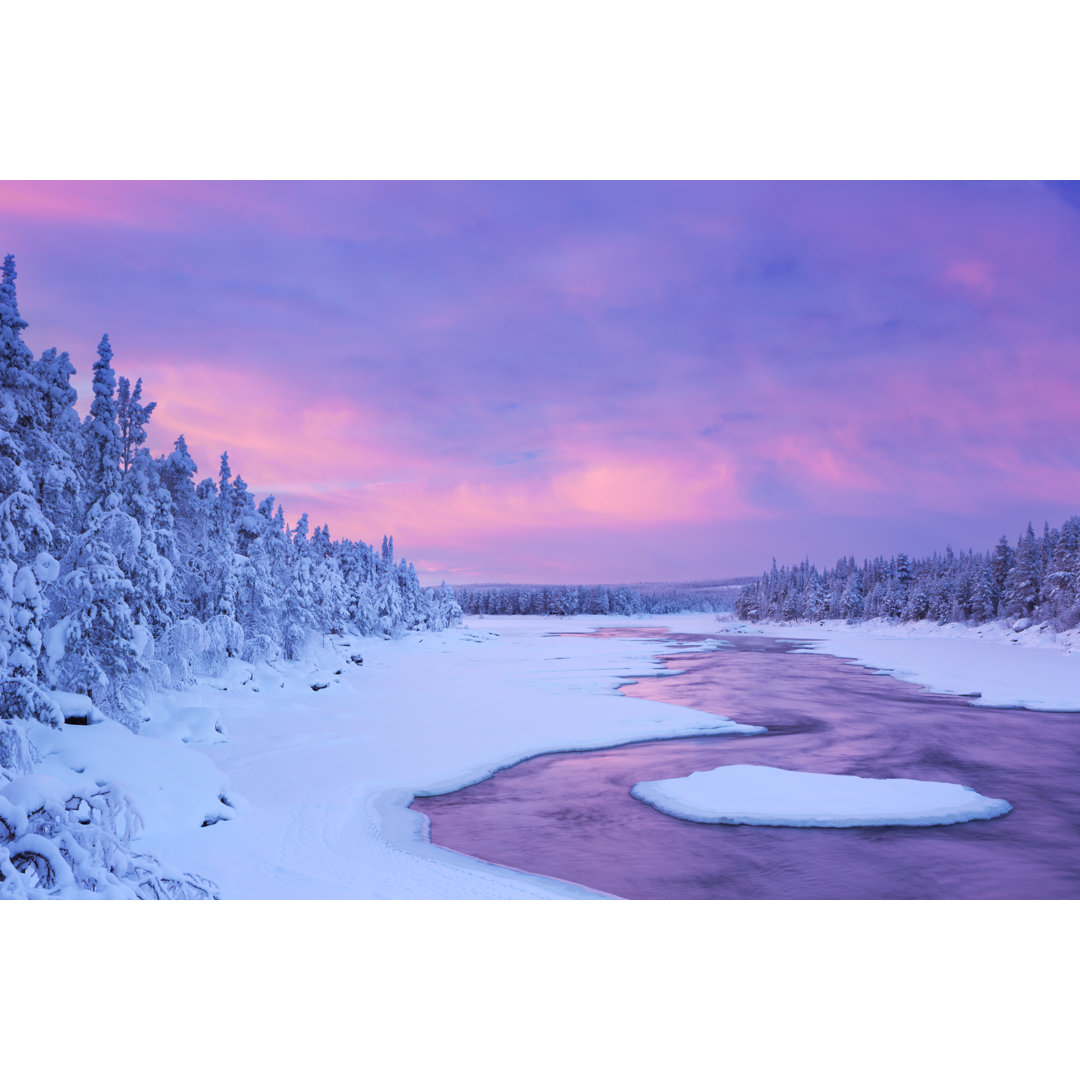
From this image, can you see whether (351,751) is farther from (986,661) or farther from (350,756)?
(986,661)

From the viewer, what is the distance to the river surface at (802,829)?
1093cm

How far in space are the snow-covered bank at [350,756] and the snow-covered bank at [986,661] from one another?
689 inches

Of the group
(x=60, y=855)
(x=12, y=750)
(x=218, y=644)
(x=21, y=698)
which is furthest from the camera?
(x=218, y=644)

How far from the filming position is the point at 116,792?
748 centimetres

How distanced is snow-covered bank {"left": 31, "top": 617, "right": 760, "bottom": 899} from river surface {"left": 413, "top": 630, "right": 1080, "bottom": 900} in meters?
1.04

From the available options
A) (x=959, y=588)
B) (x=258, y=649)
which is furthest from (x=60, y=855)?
(x=959, y=588)

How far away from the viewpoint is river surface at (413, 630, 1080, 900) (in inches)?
430

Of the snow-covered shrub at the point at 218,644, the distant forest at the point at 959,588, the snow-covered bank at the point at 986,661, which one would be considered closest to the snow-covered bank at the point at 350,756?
the snow-covered shrub at the point at 218,644

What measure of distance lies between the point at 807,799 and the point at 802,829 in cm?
169

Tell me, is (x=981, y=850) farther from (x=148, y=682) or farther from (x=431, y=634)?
(x=431, y=634)

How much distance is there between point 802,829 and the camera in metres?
13.5

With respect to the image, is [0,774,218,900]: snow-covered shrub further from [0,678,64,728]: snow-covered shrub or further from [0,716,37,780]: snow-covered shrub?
[0,678,64,728]: snow-covered shrub
